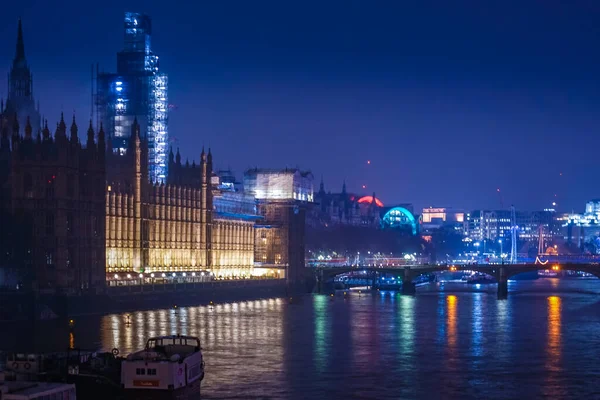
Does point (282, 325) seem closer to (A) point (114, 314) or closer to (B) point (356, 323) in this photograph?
(B) point (356, 323)

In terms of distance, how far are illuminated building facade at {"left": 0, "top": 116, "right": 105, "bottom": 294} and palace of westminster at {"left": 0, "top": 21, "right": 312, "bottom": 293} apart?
0.10 m

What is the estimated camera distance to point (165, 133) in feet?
617

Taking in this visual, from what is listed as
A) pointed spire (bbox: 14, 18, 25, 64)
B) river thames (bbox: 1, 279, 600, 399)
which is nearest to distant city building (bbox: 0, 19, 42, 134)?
pointed spire (bbox: 14, 18, 25, 64)

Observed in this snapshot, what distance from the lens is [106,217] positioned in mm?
146750

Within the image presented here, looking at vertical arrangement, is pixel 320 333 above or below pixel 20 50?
below

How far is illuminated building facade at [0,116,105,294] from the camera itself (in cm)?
12244

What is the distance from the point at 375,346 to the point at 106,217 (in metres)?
57.1

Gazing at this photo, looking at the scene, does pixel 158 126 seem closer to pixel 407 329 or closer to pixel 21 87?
pixel 21 87

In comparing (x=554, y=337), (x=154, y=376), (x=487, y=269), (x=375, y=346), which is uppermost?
(x=487, y=269)

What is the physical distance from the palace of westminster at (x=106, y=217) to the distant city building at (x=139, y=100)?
1.61 metres

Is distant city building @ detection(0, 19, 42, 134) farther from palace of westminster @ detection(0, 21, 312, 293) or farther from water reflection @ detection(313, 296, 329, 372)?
water reflection @ detection(313, 296, 329, 372)

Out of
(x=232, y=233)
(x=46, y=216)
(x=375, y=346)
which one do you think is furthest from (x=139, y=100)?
(x=375, y=346)

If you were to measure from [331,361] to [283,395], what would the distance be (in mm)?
17043

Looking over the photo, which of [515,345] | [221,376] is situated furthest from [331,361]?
[515,345]
